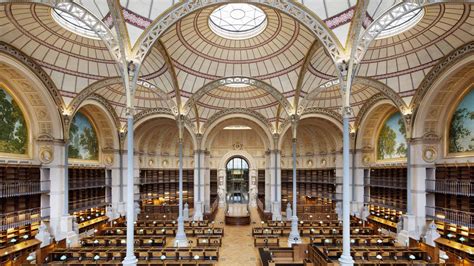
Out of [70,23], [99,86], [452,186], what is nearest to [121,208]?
[99,86]

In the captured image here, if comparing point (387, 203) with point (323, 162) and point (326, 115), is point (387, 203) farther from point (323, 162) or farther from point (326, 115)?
point (323, 162)

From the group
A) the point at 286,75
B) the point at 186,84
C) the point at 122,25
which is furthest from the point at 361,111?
the point at 122,25

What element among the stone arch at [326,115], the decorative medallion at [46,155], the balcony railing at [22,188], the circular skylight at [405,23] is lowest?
the balcony railing at [22,188]

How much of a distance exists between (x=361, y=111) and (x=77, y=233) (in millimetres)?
26381

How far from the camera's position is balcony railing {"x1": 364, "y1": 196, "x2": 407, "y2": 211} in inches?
947

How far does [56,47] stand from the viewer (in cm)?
1928

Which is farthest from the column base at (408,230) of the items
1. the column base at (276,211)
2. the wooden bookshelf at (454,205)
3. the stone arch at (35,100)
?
the stone arch at (35,100)

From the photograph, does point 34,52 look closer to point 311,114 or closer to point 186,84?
point 186,84

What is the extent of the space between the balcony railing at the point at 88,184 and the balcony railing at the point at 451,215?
26793 mm

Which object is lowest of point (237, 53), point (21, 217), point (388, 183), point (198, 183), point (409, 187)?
point (21, 217)

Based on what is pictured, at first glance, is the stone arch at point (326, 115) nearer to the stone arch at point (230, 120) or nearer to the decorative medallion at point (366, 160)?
the decorative medallion at point (366, 160)

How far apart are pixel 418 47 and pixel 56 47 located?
23.2m

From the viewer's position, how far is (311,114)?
31.5 metres

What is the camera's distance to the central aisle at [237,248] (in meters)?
18.3
